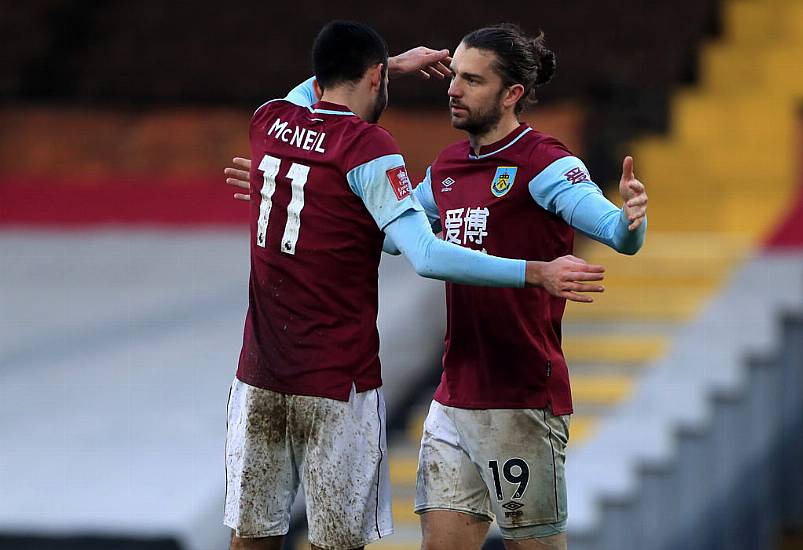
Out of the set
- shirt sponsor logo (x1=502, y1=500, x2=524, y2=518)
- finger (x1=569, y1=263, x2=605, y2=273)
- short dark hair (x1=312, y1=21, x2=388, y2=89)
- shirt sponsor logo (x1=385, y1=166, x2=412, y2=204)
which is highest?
short dark hair (x1=312, y1=21, x2=388, y2=89)

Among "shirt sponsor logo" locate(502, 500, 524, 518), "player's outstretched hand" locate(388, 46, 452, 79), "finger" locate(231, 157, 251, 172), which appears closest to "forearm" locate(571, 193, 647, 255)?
"player's outstretched hand" locate(388, 46, 452, 79)

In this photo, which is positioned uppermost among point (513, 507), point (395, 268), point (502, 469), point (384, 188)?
point (395, 268)

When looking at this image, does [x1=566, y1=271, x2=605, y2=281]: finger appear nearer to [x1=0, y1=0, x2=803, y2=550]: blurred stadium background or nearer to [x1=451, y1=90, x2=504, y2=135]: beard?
[x1=451, y1=90, x2=504, y2=135]: beard

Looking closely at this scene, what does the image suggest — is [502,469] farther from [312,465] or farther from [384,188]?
[384,188]

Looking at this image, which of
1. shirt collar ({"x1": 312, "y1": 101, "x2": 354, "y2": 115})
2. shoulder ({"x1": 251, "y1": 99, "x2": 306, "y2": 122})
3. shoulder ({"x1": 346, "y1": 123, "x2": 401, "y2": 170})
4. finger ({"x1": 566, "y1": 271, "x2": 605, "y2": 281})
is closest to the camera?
finger ({"x1": 566, "y1": 271, "x2": 605, "y2": 281})

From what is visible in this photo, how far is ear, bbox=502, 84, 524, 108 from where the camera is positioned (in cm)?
444

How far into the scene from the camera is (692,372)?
9391mm

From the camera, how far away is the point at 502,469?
4.50 metres

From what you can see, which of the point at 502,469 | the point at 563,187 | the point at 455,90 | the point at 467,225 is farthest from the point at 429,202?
the point at 502,469

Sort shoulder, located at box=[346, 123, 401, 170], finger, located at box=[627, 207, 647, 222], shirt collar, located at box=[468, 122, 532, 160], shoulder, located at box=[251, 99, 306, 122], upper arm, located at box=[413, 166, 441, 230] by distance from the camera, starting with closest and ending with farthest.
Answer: finger, located at box=[627, 207, 647, 222] → shoulder, located at box=[346, 123, 401, 170] → shoulder, located at box=[251, 99, 306, 122] → shirt collar, located at box=[468, 122, 532, 160] → upper arm, located at box=[413, 166, 441, 230]

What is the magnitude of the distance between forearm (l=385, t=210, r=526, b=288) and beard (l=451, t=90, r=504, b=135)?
20.5 inches

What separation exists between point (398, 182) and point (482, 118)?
1.50ft

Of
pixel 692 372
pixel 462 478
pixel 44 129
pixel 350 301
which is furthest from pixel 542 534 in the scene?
pixel 44 129

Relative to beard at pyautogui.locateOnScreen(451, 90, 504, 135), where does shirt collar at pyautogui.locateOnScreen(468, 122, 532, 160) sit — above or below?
below
